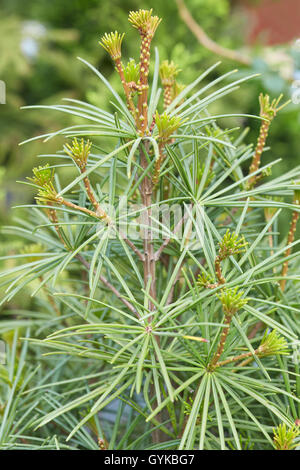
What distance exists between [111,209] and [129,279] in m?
0.11

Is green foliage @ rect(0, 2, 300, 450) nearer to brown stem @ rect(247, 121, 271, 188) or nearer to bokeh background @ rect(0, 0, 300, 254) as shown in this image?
brown stem @ rect(247, 121, 271, 188)

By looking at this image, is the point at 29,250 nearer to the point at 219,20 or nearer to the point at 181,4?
the point at 181,4

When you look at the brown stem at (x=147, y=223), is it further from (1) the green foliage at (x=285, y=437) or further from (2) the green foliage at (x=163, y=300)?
(1) the green foliage at (x=285, y=437)

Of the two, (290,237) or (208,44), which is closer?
(290,237)

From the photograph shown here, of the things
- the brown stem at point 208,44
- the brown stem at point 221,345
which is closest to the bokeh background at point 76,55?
the brown stem at point 208,44

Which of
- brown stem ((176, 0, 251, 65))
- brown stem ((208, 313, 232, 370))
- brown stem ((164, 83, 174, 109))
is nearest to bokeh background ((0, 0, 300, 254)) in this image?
brown stem ((176, 0, 251, 65))

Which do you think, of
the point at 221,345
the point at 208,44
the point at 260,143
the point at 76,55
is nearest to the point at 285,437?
the point at 221,345

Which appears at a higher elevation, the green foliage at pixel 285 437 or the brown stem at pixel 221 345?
the brown stem at pixel 221 345

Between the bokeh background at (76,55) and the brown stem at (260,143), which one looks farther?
the bokeh background at (76,55)

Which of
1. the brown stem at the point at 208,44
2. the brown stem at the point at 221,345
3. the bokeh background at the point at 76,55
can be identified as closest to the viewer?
the brown stem at the point at 221,345

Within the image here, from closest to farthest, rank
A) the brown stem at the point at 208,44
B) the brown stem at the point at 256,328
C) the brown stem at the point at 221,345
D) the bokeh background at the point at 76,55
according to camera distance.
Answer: the brown stem at the point at 221,345, the brown stem at the point at 256,328, the brown stem at the point at 208,44, the bokeh background at the point at 76,55

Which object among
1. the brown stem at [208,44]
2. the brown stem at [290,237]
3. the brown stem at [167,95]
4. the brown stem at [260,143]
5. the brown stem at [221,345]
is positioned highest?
the brown stem at [208,44]

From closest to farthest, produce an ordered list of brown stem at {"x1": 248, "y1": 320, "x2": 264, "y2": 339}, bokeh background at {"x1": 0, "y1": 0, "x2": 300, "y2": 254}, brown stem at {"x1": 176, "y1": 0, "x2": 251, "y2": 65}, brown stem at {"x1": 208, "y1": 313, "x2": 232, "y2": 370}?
1. brown stem at {"x1": 208, "y1": 313, "x2": 232, "y2": 370}
2. brown stem at {"x1": 248, "y1": 320, "x2": 264, "y2": 339}
3. brown stem at {"x1": 176, "y1": 0, "x2": 251, "y2": 65}
4. bokeh background at {"x1": 0, "y1": 0, "x2": 300, "y2": 254}

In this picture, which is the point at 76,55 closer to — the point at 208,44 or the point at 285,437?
the point at 208,44
